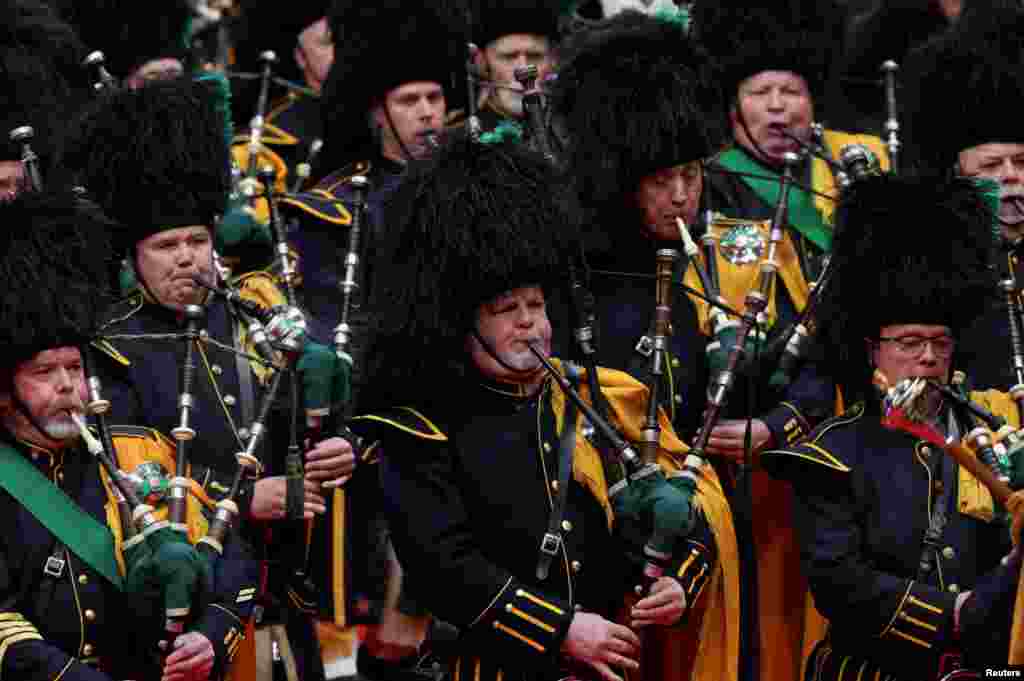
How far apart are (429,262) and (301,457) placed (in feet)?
3.33

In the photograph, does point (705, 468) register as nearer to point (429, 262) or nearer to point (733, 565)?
point (733, 565)

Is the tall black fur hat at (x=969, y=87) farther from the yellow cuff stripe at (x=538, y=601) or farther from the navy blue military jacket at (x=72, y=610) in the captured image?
the navy blue military jacket at (x=72, y=610)

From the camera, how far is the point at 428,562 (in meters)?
6.46

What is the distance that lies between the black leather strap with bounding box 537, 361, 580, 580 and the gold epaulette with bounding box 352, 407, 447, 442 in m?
0.33

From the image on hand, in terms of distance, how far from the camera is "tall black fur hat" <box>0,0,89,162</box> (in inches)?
313

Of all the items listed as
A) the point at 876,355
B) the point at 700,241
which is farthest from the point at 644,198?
the point at 876,355

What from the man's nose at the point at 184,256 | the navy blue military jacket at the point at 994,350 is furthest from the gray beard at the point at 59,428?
the navy blue military jacket at the point at 994,350

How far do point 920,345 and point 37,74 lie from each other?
10.3 ft

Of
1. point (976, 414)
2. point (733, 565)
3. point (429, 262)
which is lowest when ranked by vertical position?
point (733, 565)

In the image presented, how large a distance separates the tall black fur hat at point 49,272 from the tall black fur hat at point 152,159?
63 centimetres

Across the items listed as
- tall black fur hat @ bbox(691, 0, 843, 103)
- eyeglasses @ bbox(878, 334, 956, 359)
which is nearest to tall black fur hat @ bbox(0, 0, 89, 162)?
tall black fur hat @ bbox(691, 0, 843, 103)

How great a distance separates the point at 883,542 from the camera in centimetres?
675

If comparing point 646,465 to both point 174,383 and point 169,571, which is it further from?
point 174,383

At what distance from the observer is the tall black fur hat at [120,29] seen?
945 centimetres
